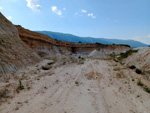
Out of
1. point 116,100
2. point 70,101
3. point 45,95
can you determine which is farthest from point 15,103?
point 116,100

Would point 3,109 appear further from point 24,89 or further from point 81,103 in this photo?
point 81,103

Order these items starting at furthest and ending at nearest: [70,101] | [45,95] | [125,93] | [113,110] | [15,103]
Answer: [125,93], [45,95], [70,101], [15,103], [113,110]

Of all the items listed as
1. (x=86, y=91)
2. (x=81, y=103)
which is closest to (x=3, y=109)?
(x=81, y=103)

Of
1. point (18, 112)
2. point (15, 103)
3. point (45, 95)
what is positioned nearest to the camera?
point (18, 112)

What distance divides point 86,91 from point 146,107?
244cm

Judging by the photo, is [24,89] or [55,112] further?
[24,89]

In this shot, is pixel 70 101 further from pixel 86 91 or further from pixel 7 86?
pixel 7 86

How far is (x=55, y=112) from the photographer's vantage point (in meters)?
2.97

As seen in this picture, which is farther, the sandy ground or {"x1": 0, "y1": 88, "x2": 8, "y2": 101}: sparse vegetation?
{"x1": 0, "y1": 88, "x2": 8, "y2": 101}: sparse vegetation

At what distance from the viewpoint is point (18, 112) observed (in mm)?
2926

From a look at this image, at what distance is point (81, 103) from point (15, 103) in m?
2.49

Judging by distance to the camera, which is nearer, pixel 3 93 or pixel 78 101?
pixel 78 101

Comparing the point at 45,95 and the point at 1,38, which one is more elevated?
the point at 1,38

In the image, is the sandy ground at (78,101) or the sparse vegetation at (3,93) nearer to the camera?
the sandy ground at (78,101)
